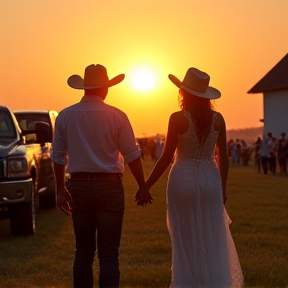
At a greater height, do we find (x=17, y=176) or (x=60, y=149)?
(x=60, y=149)

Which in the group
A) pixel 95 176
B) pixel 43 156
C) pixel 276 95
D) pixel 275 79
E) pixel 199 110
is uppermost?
pixel 275 79

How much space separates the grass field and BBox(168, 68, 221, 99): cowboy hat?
2.02m

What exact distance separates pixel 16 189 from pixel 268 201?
28.8ft

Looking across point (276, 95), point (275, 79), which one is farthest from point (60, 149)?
point (276, 95)

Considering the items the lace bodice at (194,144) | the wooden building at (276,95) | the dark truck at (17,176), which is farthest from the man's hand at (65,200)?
the wooden building at (276,95)

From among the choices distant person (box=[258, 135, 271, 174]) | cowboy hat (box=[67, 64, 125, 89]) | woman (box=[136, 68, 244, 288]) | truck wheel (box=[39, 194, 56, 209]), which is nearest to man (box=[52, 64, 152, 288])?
cowboy hat (box=[67, 64, 125, 89])

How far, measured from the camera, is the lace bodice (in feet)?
24.1

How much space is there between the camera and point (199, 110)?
7.35 meters

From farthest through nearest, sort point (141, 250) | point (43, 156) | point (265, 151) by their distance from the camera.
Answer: point (265, 151) → point (43, 156) → point (141, 250)

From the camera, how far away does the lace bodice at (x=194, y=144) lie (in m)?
7.35

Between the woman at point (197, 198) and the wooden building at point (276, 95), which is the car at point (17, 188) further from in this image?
the wooden building at point (276, 95)

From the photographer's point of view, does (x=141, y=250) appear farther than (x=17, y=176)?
No

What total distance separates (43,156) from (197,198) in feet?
31.1

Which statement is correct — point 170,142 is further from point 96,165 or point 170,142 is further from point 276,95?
point 276,95
